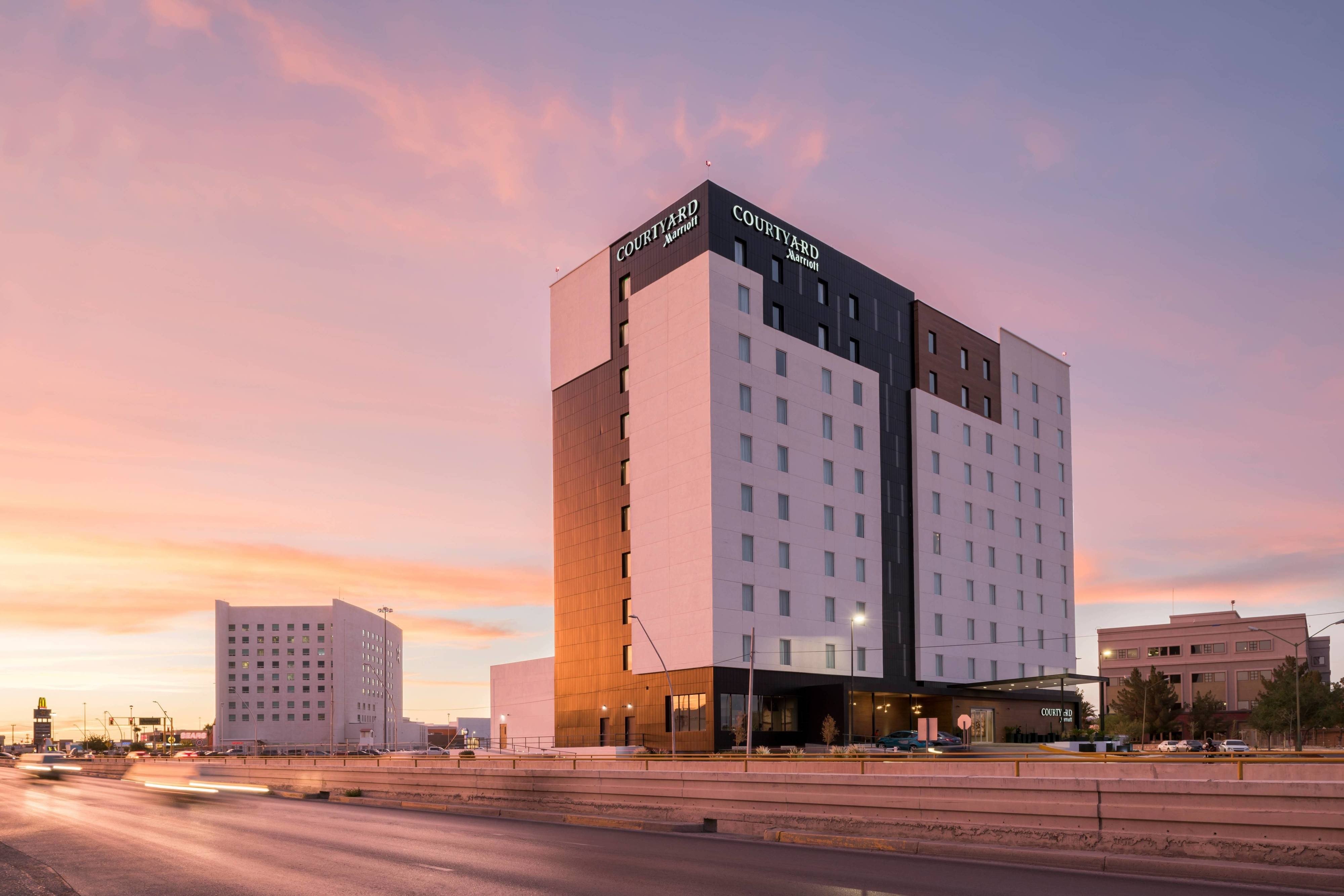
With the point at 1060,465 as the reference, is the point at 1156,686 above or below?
below

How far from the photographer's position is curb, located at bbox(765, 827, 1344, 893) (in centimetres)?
1667

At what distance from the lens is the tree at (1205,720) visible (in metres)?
142

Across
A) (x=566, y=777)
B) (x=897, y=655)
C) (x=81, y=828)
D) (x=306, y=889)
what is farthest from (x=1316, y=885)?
(x=897, y=655)

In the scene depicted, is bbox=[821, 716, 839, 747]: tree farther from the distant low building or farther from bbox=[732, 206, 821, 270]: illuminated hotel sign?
the distant low building

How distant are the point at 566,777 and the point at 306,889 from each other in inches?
731

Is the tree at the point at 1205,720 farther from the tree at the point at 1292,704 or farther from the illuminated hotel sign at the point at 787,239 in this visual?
the illuminated hotel sign at the point at 787,239

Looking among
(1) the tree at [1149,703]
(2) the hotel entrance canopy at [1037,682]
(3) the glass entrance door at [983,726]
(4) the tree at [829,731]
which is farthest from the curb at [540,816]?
(1) the tree at [1149,703]

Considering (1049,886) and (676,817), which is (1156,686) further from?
(1049,886)

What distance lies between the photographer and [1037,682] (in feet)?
285

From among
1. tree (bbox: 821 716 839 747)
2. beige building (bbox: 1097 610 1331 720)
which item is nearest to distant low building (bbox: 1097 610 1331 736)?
beige building (bbox: 1097 610 1331 720)

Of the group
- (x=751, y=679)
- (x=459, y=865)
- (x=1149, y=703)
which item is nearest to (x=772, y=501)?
(x=751, y=679)

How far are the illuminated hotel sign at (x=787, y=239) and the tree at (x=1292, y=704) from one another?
67.0 meters

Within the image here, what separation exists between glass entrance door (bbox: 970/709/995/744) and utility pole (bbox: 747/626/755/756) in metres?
26.6

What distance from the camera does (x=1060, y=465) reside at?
109 metres
